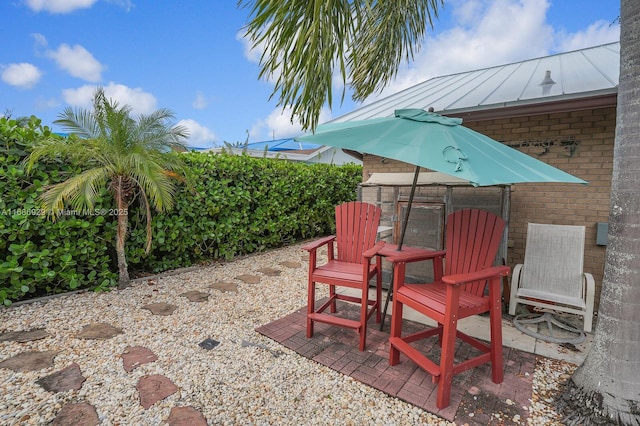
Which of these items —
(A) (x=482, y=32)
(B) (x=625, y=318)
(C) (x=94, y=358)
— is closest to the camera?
(B) (x=625, y=318)

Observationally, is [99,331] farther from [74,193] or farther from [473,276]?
[473,276]

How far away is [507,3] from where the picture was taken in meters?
5.04

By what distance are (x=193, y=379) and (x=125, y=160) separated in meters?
2.54

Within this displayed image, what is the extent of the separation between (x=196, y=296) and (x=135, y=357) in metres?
1.33

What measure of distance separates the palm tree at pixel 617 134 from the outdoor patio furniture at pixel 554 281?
1.12 metres

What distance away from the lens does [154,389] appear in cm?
206

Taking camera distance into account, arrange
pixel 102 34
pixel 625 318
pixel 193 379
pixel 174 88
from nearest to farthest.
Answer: pixel 625 318, pixel 193 379, pixel 102 34, pixel 174 88

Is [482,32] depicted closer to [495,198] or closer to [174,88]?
[495,198]

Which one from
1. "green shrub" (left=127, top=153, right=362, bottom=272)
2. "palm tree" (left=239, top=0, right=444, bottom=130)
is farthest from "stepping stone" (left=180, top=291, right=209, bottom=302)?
"palm tree" (left=239, top=0, right=444, bottom=130)

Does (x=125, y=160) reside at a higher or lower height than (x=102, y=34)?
lower

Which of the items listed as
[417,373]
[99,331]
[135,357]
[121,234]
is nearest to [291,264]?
[121,234]

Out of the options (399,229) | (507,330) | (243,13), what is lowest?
(507,330)

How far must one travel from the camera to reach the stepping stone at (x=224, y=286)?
160 inches

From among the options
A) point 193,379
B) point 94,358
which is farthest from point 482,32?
point 94,358
